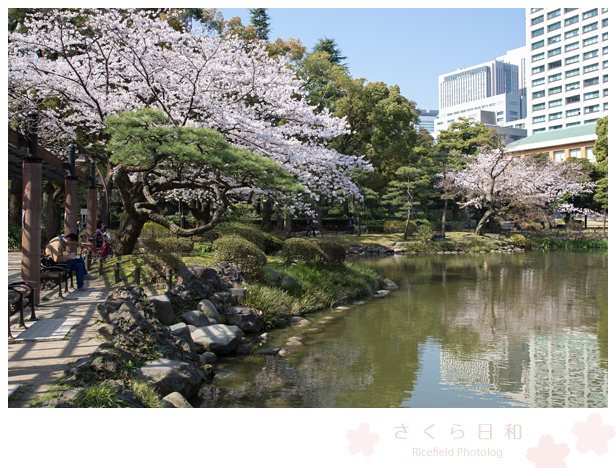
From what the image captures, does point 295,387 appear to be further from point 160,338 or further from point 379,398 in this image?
point 160,338

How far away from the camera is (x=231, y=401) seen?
6082 millimetres

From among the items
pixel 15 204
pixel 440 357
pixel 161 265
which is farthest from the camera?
pixel 15 204

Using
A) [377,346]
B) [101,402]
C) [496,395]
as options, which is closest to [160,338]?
[101,402]

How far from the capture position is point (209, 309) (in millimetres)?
9344

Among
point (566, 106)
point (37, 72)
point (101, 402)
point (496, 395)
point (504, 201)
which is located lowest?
point (496, 395)

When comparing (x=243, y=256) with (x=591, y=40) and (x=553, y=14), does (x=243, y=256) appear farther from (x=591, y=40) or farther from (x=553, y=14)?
(x=553, y=14)

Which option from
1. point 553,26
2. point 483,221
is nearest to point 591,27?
point 553,26

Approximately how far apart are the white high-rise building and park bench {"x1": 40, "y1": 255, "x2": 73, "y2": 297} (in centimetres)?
7576

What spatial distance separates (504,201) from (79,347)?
30974mm

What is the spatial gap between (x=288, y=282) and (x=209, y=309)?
3.19 metres

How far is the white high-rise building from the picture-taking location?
6856 cm

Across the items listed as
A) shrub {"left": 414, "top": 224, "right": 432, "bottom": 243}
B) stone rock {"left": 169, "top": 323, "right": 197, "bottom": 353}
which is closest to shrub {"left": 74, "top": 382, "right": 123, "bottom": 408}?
stone rock {"left": 169, "top": 323, "right": 197, "bottom": 353}

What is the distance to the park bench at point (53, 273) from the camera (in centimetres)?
942
